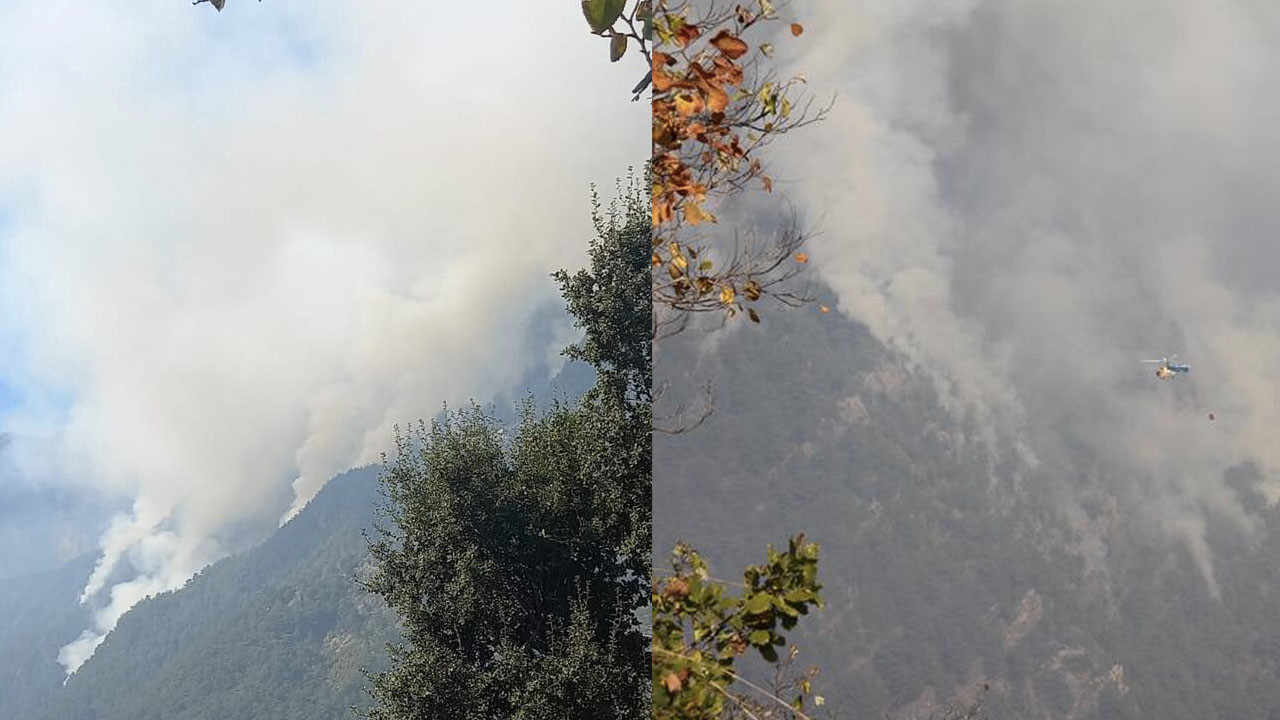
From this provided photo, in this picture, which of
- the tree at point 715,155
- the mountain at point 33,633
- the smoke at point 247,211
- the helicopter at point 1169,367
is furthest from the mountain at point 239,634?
the helicopter at point 1169,367

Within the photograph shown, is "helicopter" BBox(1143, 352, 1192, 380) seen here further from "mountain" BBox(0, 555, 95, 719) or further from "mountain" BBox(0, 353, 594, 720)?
"mountain" BBox(0, 555, 95, 719)

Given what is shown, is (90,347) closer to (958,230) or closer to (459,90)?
(459,90)

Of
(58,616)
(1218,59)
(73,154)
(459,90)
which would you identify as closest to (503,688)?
(58,616)

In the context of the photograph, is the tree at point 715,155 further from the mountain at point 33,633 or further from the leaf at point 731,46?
the mountain at point 33,633

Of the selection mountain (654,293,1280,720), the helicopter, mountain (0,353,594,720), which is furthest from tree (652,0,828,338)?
mountain (0,353,594,720)

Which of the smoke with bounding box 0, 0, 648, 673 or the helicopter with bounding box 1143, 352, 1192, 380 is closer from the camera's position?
the helicopter with bounding box 1143, 352, 1192, 380

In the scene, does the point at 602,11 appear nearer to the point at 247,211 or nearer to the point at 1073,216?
the point at 1073,216
